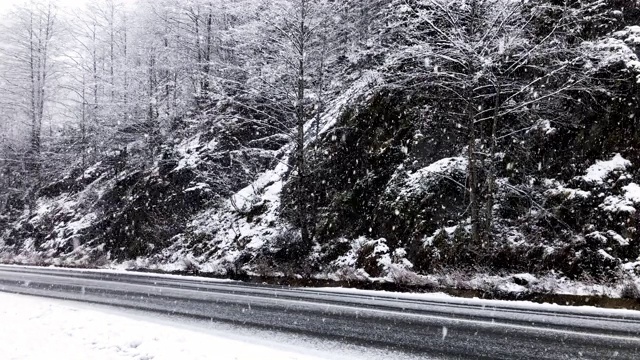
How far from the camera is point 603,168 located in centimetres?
1234

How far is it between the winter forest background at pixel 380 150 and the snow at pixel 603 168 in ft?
0.14

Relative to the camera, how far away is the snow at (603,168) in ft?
39.8

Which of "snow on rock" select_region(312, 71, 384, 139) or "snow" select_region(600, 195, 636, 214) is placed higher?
"snow on rock" select_region(312, 71, 384, 139)

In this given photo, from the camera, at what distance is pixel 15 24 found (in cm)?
3616

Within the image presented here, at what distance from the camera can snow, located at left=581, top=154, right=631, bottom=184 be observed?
39.8ft

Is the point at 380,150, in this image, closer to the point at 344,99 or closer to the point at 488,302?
the point at 344,99

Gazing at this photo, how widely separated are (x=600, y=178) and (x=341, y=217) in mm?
8503

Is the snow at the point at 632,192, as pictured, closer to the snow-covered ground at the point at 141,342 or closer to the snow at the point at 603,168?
the snow at the point at 603,168

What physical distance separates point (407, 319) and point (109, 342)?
5174 millimetres

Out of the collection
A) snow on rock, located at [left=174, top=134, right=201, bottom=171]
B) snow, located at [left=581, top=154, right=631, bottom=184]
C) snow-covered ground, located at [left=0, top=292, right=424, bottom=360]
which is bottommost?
snow-covered ground, located at [left=0, top=292, right=424, bottom=360]

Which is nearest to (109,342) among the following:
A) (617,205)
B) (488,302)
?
(488,302)

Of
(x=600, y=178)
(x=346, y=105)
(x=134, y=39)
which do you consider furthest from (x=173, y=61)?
(x=600, y=178)

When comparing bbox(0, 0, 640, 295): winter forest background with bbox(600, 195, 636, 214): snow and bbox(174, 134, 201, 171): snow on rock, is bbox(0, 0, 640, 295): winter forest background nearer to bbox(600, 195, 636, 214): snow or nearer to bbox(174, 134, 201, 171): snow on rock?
bbox(600, 195, 636, 214): snow

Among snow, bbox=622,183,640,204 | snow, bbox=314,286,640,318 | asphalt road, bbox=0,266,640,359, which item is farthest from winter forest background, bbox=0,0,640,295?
asphalt road, bbox=0,266,640,359
